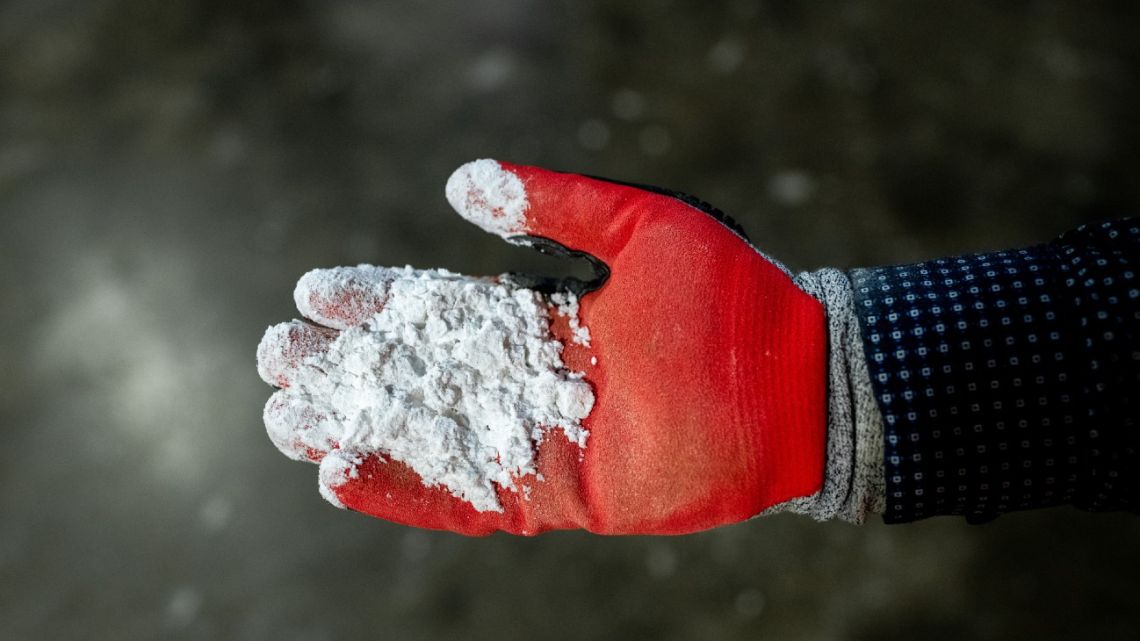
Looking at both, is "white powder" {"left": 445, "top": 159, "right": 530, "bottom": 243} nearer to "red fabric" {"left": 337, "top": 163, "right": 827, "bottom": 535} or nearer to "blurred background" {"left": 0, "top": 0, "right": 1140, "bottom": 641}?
"red fabric" {"left": 337, "top": 163, "right": 827, "bottom": 535}

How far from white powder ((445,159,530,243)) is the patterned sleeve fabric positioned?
376 mm

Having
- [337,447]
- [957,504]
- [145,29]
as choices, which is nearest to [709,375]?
[957,504]

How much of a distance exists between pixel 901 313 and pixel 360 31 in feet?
4.29

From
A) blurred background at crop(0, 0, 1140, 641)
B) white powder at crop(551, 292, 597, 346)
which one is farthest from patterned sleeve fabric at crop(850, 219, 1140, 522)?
blurred background at crop(0, 0, 1140, 641)

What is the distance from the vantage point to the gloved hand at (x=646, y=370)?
73cm

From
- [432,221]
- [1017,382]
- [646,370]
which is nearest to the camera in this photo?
[1017,382]

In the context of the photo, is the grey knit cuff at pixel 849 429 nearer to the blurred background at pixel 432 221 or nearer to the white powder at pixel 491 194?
the white powder at pixel 491 194

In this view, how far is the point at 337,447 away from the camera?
81cm

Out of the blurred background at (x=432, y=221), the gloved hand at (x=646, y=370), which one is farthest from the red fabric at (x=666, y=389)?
the blurred background at (x=432, y=221)

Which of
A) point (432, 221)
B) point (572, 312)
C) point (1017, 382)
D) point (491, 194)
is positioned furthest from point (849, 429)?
point (432, 221)

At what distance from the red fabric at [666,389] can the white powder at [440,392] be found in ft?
0.07

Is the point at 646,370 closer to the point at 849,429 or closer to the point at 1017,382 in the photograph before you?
the point at 849,429

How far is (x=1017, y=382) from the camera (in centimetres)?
66

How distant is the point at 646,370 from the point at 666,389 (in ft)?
0.10
